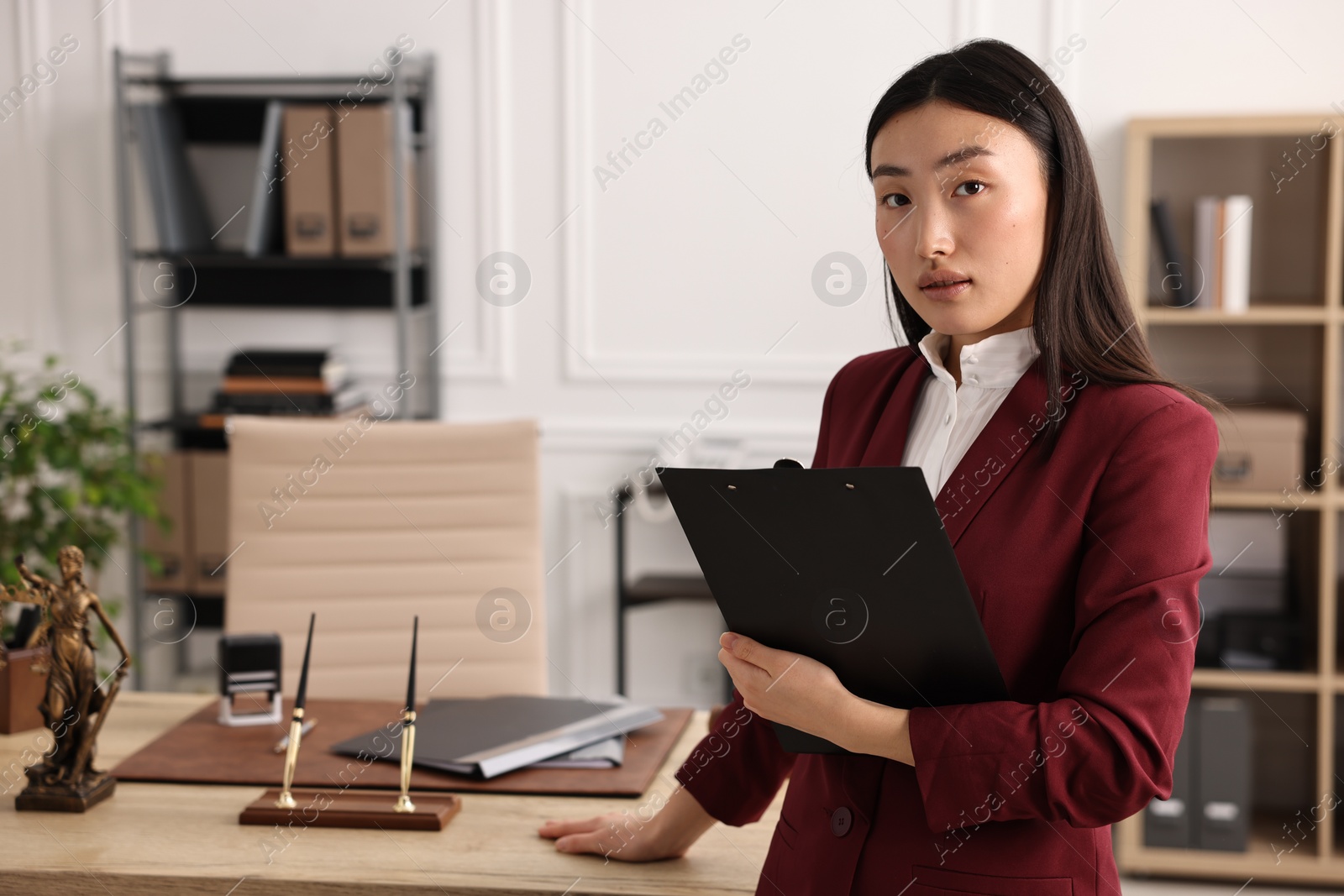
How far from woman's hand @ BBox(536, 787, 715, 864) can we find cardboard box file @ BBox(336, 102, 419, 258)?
2.20m

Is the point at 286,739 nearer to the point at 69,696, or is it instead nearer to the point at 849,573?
the point at 69,696

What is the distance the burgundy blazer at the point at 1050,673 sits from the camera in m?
0.94

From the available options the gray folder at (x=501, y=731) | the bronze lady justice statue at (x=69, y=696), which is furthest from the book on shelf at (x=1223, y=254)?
the bronze lady justice statue at (x=69, y=696)

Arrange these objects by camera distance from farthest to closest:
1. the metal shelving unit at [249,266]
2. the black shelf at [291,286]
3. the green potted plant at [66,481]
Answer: the black shelf at [291,286], the metal shelving unit at [249,266], the green potted plant at [66,481]

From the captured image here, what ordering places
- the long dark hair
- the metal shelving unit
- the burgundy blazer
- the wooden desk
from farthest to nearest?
the metal shelving unit < the wooden desk < the long dark hair < the burgundy blazer

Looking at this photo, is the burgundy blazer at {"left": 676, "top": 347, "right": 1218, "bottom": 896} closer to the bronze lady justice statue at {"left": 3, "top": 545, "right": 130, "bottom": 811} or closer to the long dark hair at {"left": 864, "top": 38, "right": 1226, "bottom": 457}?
the long dark hair at {"left": 864, "top": 38, "right": 1226, "bottom": 457}

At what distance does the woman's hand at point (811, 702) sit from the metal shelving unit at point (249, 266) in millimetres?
2324

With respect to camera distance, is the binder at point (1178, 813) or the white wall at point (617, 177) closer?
the binder at point (1178, 813)

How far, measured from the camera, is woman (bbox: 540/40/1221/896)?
3.11 ft

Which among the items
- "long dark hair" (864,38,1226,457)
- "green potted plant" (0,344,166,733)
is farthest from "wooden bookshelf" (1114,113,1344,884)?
"green potted plant" (0,344,166,733)

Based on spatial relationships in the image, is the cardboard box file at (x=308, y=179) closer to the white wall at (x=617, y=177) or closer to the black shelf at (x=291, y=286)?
the black shelf at (x=291, y=286)

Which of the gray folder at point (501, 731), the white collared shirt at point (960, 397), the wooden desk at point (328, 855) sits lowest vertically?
the wooden desk at point (328, 855)

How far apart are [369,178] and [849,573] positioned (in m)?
2.46

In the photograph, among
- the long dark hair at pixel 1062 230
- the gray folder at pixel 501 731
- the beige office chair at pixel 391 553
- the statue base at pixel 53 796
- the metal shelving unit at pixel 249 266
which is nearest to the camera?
the long dark hair at pixel 1062 230
